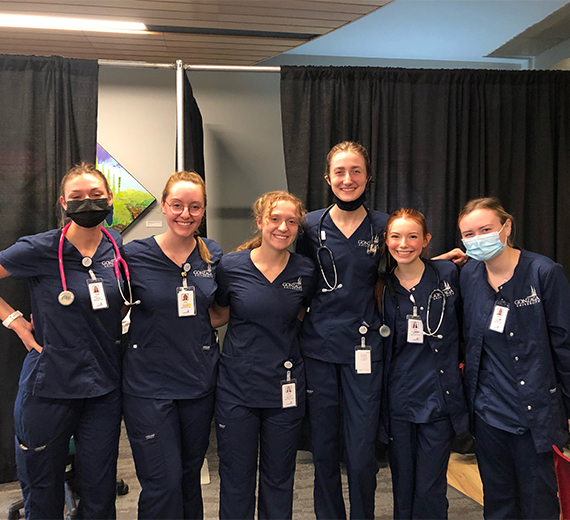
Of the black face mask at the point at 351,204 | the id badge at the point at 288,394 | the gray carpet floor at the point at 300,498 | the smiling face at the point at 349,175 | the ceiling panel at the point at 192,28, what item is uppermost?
the ceiling panel at the point at 192,28

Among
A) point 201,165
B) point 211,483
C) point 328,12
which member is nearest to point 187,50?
point 201,165

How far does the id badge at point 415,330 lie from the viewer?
1.88 m

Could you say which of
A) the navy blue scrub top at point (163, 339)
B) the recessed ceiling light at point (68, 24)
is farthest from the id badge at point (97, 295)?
the recessed ceiling light at point (68, 24)

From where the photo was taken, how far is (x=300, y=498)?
246 centimetres

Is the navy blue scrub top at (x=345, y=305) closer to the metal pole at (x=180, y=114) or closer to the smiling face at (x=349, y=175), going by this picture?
the smiling face at (x=349, y=175)

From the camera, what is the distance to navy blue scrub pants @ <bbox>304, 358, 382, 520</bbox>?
1914 millimetres

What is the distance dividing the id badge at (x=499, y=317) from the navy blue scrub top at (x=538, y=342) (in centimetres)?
1

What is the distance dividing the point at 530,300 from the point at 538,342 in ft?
0.56

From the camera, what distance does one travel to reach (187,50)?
137 inches

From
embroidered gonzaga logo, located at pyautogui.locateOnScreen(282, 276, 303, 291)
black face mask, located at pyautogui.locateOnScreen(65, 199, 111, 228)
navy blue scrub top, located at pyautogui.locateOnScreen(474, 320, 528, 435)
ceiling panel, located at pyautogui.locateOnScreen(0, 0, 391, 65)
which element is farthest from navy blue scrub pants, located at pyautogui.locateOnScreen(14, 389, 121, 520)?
ceiling panel, located at pyautogui.locateOnScreen(0, 0, 391, 65)

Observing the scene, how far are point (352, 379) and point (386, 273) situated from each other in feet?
1.67

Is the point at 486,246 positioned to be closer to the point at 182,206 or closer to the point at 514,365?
the point at 514,365

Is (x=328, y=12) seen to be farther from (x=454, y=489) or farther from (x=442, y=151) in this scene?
(x=454, y=489)

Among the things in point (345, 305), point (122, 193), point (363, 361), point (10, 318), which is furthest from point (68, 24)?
point (363, 361)
